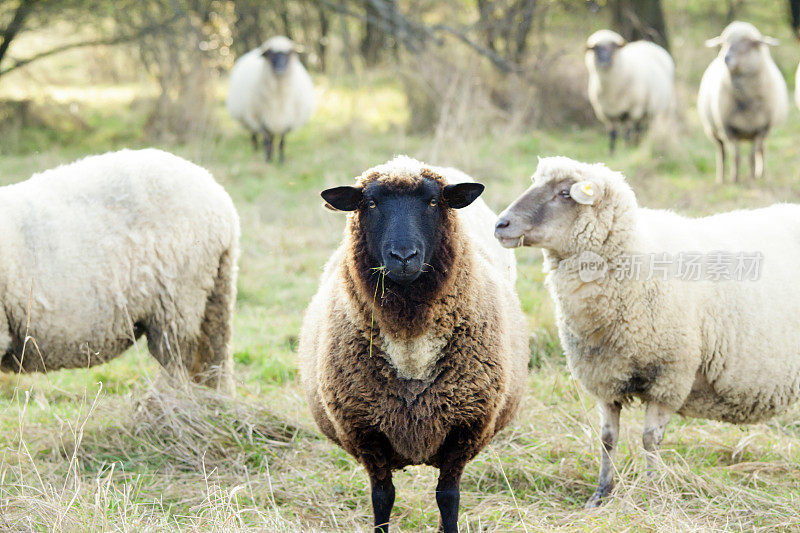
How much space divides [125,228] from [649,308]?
2.63m

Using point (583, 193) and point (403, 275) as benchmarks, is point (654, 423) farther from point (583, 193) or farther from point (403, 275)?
point (403, 275)

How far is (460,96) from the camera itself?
32.8 feet

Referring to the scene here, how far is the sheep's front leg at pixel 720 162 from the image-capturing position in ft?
29.5

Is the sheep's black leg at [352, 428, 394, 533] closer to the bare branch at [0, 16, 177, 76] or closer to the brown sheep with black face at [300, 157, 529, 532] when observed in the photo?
the brown sheep with black face at [300, 157, 529, 532]

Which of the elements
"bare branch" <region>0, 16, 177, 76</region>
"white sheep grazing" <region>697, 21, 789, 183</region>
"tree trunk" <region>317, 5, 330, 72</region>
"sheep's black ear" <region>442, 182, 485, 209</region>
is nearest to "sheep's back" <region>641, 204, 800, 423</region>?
"sheep's black ear" <region>442, 182, 485, 209</region>

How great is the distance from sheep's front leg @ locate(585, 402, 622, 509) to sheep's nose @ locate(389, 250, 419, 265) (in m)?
1.38

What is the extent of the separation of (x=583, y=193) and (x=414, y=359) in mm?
1073

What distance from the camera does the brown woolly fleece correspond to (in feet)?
9.77

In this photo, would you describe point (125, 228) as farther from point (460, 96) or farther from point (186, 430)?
point (460, 96)

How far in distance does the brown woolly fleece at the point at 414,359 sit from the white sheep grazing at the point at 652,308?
0.52 meters

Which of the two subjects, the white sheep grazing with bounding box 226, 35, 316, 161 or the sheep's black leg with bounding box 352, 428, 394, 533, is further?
the white sheep grazing with bounding box 226, 35, 316, 161

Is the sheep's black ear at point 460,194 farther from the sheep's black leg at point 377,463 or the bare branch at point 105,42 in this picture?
the bare branch at point 105,42

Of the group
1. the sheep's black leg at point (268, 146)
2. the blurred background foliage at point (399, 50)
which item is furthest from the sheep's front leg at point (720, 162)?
the sheep's black leg at point (268, 146)

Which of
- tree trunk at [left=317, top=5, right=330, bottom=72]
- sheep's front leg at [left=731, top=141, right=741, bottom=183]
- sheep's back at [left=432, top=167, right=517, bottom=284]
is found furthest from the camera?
tree trunk at [left=317, top=5, right=330, bottom=72]
